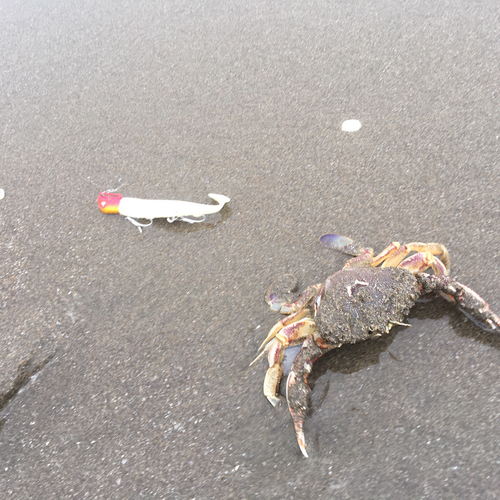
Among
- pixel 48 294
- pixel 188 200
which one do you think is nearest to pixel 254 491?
pixel 48 294

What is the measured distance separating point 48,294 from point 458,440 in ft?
7.27

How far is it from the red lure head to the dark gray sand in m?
0.09

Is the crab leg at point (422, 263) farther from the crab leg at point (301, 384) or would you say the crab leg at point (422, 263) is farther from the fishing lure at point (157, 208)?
the fishing lure at point (157, 208)

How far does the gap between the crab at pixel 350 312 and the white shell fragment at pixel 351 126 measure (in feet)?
4.16

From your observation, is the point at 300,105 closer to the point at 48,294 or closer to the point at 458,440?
the point at 48,294

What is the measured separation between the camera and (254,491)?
1.76 metres

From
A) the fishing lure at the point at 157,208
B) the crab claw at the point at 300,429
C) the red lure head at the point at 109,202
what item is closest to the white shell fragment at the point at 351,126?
the fishing lure at the point at 157,208

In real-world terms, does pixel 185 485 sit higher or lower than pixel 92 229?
lower

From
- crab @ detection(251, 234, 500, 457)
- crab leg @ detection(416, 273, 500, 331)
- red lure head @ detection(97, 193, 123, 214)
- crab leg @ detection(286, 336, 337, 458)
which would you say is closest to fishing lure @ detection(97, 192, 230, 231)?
red lure head @ detection(97, 193, 123, 214)

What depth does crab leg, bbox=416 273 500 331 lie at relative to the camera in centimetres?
195

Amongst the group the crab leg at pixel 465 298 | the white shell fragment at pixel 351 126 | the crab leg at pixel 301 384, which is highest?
the white shell fragment at pixel 351 126

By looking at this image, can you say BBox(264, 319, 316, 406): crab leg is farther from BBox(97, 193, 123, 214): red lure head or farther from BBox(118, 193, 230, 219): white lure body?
BBox(97, 193, 123, 214): red lure head

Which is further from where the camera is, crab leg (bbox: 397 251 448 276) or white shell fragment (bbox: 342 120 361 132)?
white shell fragment (bbox: 342 120 361 132)

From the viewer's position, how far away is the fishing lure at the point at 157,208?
9.21ft
